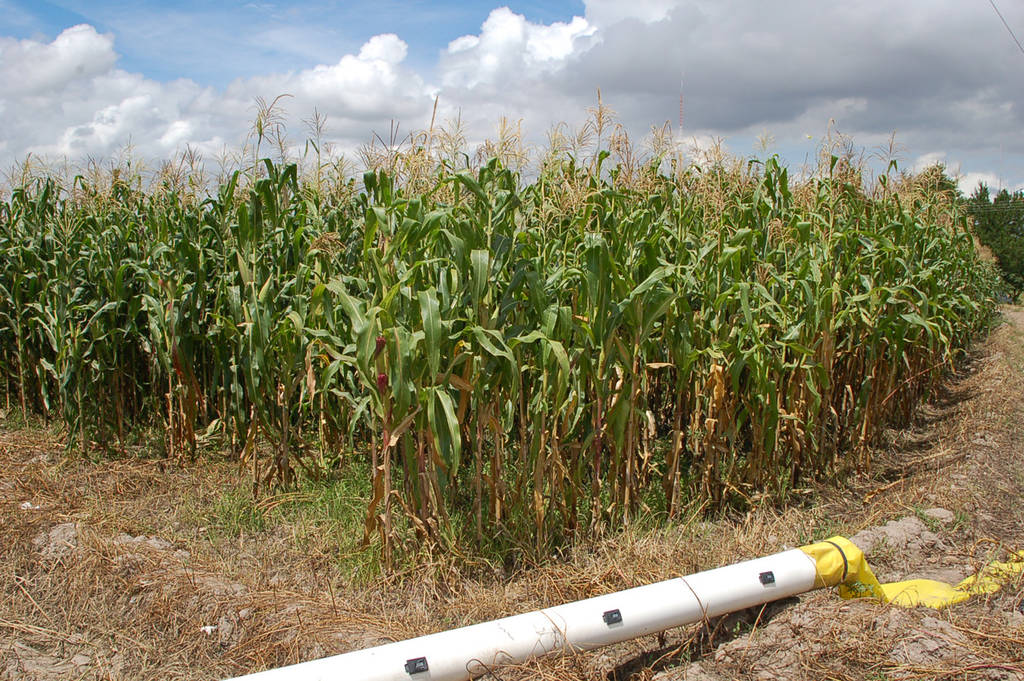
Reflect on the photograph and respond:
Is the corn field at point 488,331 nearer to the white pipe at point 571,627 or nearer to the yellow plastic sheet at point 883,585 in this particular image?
the white pipe at point 571,627

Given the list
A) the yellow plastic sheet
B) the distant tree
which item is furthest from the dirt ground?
the distant tree

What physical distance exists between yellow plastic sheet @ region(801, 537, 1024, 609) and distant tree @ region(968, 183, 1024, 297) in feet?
75.1

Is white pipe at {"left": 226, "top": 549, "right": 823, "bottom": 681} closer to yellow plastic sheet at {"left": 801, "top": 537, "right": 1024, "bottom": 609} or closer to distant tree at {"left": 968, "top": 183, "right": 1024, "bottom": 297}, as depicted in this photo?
yellow plastic sheet at {"left": 801, "top": 537, "right": 1024, "bottom": 609}

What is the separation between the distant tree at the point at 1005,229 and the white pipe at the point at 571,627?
23854mm

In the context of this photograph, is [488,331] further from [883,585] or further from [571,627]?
[883,585]

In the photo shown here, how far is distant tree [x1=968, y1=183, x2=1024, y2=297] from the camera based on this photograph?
23.1 metres

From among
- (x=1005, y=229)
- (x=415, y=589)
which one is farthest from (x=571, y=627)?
(x=1005, y=229)

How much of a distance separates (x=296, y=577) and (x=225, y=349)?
6.80 feet

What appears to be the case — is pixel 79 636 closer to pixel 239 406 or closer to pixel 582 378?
pixel 239 406

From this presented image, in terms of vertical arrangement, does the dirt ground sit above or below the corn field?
below

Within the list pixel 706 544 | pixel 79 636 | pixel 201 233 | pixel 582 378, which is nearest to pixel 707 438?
pixel 706 544

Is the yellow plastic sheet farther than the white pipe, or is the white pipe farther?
the yellow plastic sheet

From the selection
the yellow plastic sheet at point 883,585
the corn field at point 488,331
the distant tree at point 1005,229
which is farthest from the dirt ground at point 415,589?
the distant tree at point 1005,229

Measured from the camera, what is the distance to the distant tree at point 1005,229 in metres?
23.1
